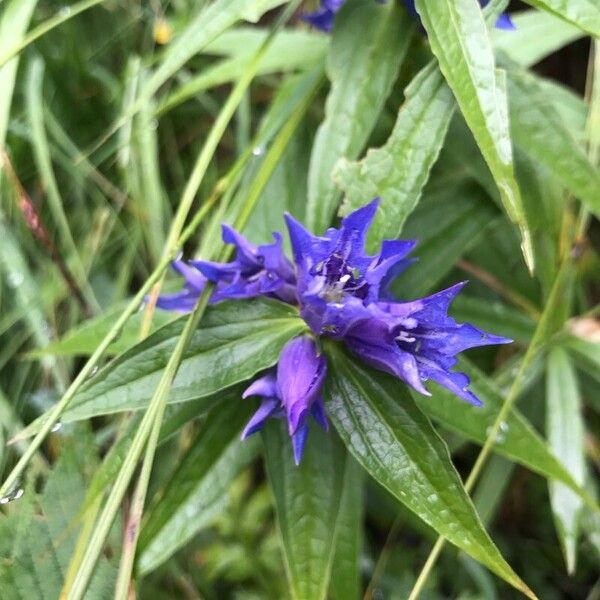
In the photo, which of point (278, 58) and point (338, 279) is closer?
point (338, 279)

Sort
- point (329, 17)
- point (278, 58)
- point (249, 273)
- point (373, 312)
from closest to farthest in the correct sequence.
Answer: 1. point (373, 312)
2. point (249, 273)
3. point (329, 17)
4. point (278, 58)

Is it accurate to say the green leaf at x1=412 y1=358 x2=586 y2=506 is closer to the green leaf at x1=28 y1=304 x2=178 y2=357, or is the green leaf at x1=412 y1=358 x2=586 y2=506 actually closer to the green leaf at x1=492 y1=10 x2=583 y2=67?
the green leaf at x1=28 y1=304 x2=178 y2=357

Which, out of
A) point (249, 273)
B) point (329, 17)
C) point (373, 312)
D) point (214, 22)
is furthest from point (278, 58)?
point (373, 312)

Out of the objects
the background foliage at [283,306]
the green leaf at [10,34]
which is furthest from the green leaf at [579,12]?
the green leaf at [10,34]

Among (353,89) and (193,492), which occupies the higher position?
(353,89)

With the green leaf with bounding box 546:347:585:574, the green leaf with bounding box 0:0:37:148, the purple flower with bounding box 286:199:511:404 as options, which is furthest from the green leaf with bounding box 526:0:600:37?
the green leaf with bounding box 0:0:37:148

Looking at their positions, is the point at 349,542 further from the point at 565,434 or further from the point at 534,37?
the point at 534,37

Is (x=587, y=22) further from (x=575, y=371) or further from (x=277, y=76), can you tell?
(x=277, y=76)

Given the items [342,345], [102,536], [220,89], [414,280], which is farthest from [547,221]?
[220,89]

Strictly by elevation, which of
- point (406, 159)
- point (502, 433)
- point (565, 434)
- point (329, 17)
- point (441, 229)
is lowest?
point (565, 434)
